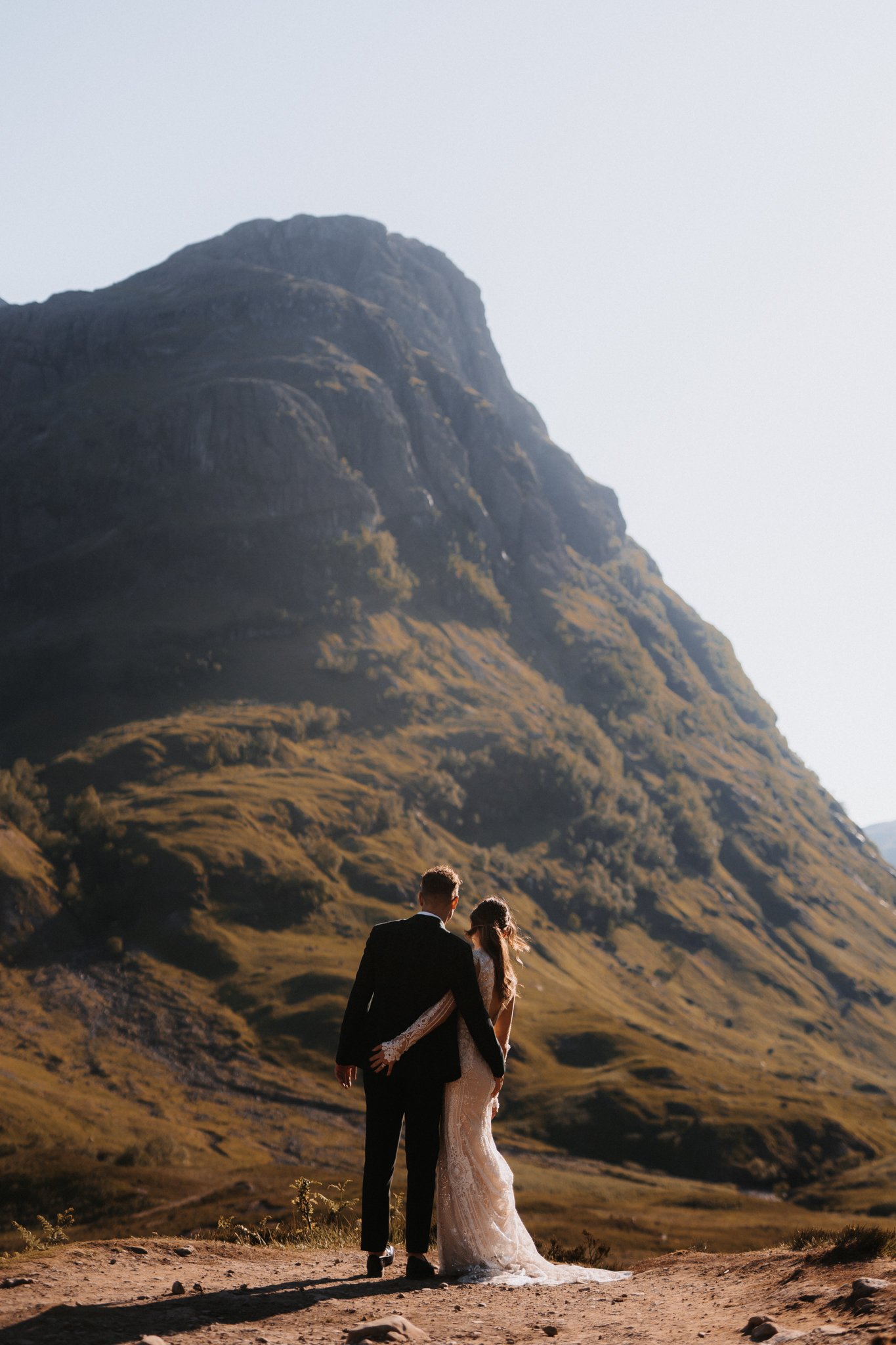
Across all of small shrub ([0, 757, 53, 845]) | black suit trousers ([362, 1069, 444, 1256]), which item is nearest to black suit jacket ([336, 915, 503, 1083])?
black suit trousers ([362, 1069, 444, 1256])

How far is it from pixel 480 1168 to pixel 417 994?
7.26ft

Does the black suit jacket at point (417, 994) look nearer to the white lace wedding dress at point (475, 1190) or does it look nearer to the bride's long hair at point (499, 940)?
the white lace wedding dress at point (475, 1190)

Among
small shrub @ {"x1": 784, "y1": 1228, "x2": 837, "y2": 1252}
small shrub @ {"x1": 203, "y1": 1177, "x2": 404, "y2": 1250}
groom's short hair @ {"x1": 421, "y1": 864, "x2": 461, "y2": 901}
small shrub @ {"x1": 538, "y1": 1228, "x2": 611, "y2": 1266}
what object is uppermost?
groom's short hair @ {"x1": 421, "y1": 864, "x2": 461, "y2": 901}

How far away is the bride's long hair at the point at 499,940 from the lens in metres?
12.2

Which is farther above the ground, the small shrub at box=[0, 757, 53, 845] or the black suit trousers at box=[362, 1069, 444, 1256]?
the small shrub at box=[0, 757, 53, 845]

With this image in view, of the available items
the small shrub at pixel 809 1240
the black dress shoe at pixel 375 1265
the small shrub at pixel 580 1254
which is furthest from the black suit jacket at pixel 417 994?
the small shrub at pixel 580 1254

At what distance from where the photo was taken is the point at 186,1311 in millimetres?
9484

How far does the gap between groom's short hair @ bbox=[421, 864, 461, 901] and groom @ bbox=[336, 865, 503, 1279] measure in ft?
0.03

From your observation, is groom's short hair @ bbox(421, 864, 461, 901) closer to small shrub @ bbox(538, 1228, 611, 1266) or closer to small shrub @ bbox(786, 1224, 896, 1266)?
small shrub @ bbox(786, 1224, 896, 1266)

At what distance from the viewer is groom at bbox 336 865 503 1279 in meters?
11.5

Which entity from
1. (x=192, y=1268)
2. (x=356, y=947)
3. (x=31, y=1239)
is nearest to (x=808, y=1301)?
(x=192, y=1268)

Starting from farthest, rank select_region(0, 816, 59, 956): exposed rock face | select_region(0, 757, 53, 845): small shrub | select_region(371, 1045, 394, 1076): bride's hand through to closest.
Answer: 1. select_region(0, 757, 53, 845): small shrub
2. select_region(0, 816, 59, 956): exposed rock face
3. select_region(371, 1045, 394, 1076): bride's hand

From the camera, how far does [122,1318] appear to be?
895 cm

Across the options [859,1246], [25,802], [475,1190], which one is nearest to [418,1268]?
[475,1190]
